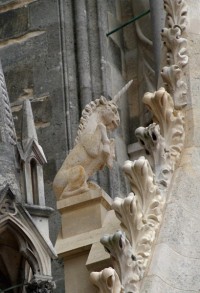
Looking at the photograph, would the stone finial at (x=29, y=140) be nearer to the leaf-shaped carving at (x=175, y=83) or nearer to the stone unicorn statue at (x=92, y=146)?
the stone unicorn statue at (x=92, y=146)

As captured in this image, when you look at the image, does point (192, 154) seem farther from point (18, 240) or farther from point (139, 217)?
point (18, 240)

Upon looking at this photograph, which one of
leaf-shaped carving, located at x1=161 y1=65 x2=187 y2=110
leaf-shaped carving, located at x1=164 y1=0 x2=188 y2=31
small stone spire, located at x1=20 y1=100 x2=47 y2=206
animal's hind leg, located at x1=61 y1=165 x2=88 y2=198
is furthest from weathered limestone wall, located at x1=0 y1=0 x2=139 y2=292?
leaf-shaped carving, located at x1=161 y1=65 x2=187 y2=110

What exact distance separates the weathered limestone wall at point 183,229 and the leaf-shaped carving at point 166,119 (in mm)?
45

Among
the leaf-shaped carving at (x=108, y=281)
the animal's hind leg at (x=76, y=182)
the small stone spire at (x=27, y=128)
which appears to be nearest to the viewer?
the leaf-shaped carving at (x=108, y=281)

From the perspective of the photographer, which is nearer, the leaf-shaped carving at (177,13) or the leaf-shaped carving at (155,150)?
the leaf-shaped carving at (155,150)

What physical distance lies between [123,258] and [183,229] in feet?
1.43

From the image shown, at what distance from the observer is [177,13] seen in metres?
9.42

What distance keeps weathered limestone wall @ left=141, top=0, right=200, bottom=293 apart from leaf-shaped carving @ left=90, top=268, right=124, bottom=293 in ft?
0.42

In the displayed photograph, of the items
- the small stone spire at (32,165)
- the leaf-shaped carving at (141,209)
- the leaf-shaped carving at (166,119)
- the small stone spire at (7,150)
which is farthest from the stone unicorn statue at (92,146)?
the small stone spire at (32,165)

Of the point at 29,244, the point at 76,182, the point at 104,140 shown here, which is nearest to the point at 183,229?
the point at 76,182

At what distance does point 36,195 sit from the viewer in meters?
14.8

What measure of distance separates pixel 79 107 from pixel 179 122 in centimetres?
797

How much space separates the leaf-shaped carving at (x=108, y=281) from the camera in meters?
7.92

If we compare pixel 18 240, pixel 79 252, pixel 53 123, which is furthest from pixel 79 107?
pixel 79 252
